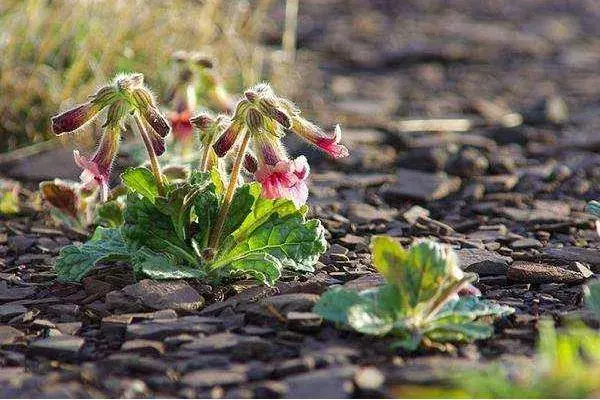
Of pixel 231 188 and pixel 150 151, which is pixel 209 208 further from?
pixel 150 151

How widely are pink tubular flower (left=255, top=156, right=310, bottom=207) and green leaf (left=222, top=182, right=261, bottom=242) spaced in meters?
0.03

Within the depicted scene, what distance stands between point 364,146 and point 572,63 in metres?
3.28

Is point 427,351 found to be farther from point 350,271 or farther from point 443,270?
point 350,271

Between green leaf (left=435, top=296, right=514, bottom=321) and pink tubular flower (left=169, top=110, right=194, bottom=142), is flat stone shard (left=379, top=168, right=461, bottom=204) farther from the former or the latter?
green leaf (left=435, top=296, right=514, bottom=321)

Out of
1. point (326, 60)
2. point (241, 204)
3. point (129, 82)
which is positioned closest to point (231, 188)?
point (241, 204)

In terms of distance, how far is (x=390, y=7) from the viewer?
10.6 meters

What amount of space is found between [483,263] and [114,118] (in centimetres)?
118

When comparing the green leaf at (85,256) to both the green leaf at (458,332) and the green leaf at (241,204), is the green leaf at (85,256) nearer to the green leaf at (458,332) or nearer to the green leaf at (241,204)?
the green leaf at (241,204)

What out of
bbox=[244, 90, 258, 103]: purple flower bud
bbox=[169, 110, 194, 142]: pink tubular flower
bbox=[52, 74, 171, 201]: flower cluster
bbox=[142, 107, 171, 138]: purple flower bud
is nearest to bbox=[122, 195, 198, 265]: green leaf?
bbox=[52, 74, 171, 201]: flower cluster

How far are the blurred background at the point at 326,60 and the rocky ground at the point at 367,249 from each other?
0.04m

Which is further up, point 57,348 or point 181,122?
point 181,122

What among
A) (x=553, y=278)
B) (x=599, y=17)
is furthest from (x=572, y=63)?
(x=553, y=278)

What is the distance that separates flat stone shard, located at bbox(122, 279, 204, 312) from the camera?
3.07 m

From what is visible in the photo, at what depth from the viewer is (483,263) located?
11.4ft
